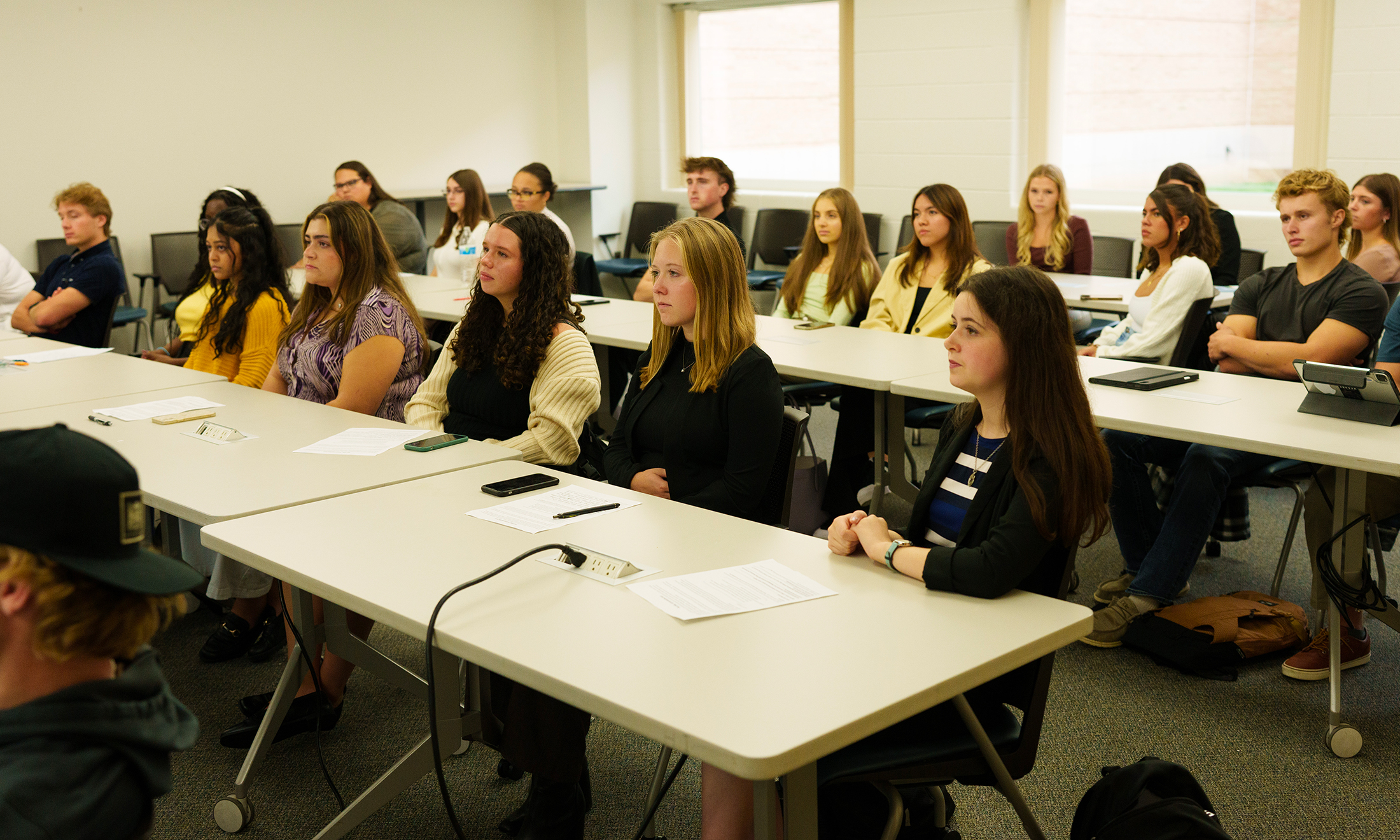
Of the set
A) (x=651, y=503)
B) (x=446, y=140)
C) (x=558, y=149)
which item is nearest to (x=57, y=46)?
(x=446, y=140)

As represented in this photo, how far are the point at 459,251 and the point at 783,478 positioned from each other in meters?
4.06

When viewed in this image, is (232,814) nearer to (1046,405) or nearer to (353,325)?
(353,325)

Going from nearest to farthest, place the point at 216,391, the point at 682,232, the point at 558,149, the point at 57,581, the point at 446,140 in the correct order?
1. the point at 57,581
2. the point at 682,232
3. the point at 216,391
4. the point at 446,140
5. the point at 558,149

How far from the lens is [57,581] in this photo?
3.13 feet

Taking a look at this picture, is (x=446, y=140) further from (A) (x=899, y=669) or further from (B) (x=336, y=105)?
(A) (x=899, y=669)

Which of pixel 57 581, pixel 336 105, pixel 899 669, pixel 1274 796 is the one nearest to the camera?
pixel 57 581

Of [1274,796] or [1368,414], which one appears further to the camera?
[1368,414]

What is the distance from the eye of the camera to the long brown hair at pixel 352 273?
3.26 meters

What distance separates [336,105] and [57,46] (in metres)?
1.76

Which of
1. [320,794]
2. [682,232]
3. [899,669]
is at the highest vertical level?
[682,232]

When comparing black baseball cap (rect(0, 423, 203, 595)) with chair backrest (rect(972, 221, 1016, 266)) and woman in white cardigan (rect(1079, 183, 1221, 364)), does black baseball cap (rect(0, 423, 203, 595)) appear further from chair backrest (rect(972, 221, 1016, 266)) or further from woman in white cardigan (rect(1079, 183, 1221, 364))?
chair backrest (rect(972, 221, 1016, 266))

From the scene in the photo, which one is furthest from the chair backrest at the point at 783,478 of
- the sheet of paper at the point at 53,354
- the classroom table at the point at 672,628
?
the sheet of paper at the point at 53,354

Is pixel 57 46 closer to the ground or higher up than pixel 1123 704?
higher up

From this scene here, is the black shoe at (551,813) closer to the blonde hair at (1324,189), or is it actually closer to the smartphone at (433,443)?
A: the smartphone at (433,443)
